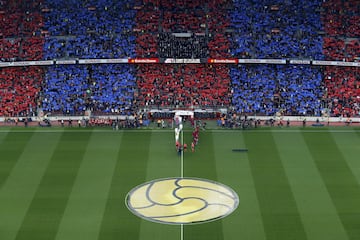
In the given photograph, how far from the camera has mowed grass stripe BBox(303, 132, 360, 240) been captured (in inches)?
1537

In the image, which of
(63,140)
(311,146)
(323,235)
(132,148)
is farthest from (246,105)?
(323,235)

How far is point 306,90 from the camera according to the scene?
209 feet

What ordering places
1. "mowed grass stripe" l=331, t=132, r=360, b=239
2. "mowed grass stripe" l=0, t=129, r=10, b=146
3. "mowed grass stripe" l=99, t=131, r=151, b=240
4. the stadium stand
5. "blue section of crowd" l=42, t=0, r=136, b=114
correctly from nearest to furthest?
"mowed grass stripe" l=99, t=131, r=151, b=240 → "mowed grass stripe" l=331, t=132, r=360, b=239 → "mowed grass stripe" l=0, t=129, r=10, b=146 → "blue section of crowd" l=42, t=0, r=136, b=114 → the stadium stand

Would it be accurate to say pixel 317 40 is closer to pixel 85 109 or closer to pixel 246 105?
pixel 246 105

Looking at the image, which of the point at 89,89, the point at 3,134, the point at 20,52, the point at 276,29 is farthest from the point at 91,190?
the point at 276,29

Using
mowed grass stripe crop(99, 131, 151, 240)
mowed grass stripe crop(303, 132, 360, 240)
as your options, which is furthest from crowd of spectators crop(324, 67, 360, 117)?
mowed grass stripe crop(99, 131, 151, 240)

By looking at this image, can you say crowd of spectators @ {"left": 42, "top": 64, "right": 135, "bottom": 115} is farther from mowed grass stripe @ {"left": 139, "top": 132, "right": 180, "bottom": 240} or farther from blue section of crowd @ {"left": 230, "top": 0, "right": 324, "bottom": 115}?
blue section of crowd @ {"left": 230, "top": 0, "right": 324, "bottom": 115}

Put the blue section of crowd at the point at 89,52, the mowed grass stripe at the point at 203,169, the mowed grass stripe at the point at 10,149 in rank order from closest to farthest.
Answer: the mowed grass stripe at the point at 203,169 → the mowed grass stripe at the point at 10,149 → the blue section of crowd at the point at 89,52

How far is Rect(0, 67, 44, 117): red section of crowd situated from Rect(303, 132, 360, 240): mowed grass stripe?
30.2 metres

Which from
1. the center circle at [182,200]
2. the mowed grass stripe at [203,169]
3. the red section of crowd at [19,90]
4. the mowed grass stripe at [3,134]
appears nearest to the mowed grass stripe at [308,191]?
the center circle at [182,200]

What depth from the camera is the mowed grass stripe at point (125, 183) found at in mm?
37531

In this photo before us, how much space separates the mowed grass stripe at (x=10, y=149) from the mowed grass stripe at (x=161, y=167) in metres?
11.7

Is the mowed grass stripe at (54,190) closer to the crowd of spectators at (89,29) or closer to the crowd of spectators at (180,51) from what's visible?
the crowd of spectators at (180,51)

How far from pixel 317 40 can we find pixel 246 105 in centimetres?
1338
